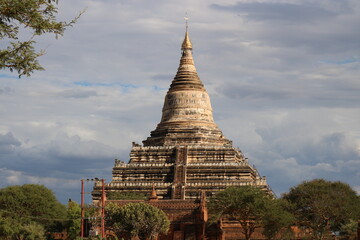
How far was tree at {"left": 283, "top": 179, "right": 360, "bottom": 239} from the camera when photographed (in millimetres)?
71500

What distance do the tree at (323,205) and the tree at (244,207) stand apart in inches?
179

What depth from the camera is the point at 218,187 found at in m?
92.0

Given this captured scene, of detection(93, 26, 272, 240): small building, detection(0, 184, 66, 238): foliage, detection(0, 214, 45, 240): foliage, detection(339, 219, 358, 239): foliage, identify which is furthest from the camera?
detection(93, 26, 272, 240): small building

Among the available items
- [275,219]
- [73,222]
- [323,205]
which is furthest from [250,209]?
[73,222]

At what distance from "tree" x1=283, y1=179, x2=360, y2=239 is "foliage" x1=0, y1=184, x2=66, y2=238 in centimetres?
2293

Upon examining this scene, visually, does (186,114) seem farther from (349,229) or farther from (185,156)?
(349,229)

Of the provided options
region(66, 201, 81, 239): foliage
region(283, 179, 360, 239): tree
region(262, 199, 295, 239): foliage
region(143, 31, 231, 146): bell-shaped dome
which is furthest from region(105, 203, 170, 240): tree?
region(143, 31, 231, 146): bell-shaped dome

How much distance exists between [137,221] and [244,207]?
9742 mm

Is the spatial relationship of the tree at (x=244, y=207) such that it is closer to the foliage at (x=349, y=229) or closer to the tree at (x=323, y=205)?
the tree at (x=323, y=205)

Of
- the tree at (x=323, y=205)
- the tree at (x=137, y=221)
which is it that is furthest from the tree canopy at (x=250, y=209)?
the tree at (x=137, y=221)

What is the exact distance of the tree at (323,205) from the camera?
71.5m

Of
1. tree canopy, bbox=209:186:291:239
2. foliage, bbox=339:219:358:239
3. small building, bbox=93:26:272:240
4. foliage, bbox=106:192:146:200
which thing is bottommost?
foliage, bbox=339:219:358:239

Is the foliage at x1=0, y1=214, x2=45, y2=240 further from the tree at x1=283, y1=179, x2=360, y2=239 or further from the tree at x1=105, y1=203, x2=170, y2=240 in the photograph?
the tree at x1=283, y1=179, x2=360, y2=239

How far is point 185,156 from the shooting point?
98.0 metres
